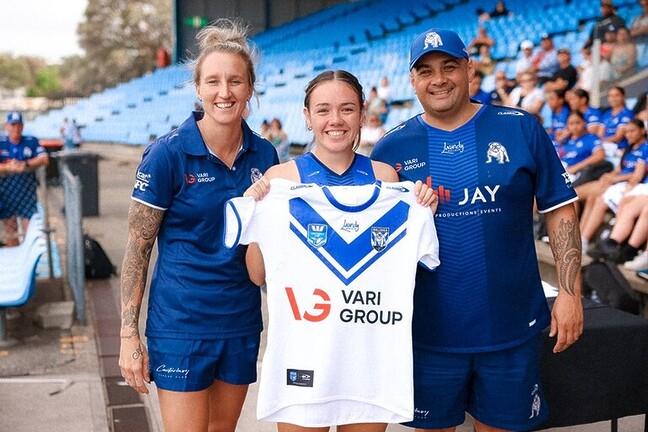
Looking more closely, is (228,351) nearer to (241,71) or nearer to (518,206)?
(241,71)

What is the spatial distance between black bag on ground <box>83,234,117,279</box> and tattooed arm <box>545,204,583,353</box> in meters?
6.18

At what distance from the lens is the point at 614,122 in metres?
7.62

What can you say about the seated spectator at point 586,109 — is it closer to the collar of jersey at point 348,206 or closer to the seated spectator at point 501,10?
the collar of jersey at point 348,206

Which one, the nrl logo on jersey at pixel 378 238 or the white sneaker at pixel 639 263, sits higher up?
the nrl logo on jersey at pixel 378 238

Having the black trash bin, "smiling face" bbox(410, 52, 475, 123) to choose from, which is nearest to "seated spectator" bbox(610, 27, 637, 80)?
"smiling face" bbox(410, 52, 475, 123)

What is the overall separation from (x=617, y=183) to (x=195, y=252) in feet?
16.9

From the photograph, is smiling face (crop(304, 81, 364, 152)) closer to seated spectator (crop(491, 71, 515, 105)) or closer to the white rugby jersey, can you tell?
the white rugby jersey

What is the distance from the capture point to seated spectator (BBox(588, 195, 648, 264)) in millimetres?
5664

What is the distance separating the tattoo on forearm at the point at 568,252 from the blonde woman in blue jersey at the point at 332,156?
54 cm

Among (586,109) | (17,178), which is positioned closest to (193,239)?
(17,178)

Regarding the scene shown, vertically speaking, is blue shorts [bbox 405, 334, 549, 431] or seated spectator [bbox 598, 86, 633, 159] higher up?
seated spectator [bbox 598, 86, 633, 159]

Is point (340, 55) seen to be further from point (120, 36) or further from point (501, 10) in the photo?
point (120, 36)

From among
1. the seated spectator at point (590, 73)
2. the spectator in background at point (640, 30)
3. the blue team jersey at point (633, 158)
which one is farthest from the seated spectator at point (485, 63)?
the blue team jersey at point (633, 158)

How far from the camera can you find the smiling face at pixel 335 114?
7.62 ft
